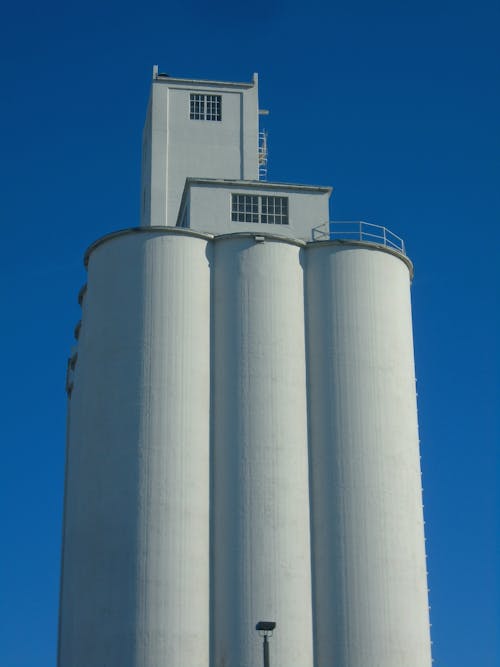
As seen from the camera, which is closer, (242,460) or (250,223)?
(242,460)

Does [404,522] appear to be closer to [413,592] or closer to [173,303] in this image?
[413,592]

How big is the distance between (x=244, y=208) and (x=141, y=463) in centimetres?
1194

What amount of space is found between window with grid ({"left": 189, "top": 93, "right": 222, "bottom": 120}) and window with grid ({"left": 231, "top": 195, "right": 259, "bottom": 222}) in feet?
28.9

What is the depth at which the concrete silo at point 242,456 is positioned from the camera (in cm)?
3584

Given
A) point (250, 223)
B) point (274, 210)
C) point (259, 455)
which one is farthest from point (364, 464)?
point (274, 210)

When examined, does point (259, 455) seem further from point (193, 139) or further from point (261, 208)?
point (193, 139)

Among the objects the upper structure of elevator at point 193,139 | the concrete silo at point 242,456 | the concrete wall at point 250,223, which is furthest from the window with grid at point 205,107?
the concrete silo at point 242,456

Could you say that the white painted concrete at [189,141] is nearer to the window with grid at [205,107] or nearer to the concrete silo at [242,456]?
the window with grid at [205,107]

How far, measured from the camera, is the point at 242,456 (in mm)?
37625

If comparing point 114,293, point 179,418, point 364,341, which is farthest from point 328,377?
point 114,293

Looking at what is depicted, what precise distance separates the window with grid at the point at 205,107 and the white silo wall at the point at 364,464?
12.9 m

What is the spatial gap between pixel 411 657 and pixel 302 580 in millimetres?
4341

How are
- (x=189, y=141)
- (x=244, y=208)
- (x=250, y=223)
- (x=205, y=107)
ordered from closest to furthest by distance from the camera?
(x=250, y=223), (x=244, y=208), (x=189, y=141), (x=205, y=107)

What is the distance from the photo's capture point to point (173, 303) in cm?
3909
